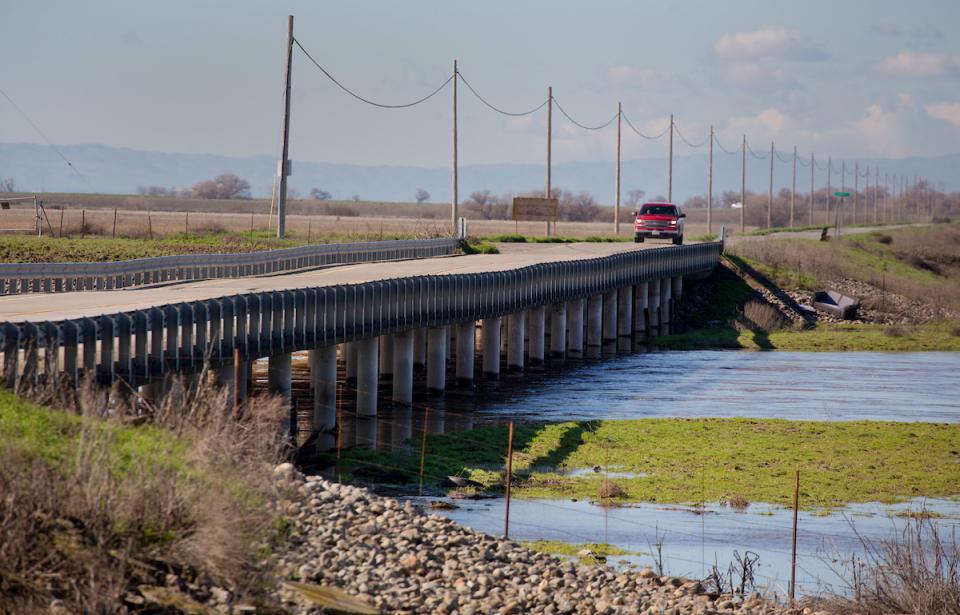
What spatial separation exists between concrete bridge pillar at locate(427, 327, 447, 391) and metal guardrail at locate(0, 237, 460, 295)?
7.45 m

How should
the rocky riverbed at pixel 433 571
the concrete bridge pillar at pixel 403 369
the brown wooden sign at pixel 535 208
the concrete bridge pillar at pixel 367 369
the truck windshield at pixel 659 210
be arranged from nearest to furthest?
1. the rocky riverbed at pixel 433 571
2. the concrete bridge pillar at pixel 367 369
3. the concrete bridge pillar at pixel 403 369
4. the truck windshield at pixel 659 210
5. the brown wooden sign at pixel 535 208

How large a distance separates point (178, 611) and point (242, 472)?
183 cm

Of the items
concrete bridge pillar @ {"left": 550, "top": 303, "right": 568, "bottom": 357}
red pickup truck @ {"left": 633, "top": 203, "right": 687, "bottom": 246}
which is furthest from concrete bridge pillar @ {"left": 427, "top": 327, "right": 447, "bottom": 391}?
red pickup truck @ {"left": 633, "top": 203, "right": 687, "bottom": 246}

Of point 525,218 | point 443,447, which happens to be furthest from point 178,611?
point 525,218

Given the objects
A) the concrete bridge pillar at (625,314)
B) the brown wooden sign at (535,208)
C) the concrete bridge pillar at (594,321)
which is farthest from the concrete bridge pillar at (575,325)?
the brown wooden sign at (535,208)

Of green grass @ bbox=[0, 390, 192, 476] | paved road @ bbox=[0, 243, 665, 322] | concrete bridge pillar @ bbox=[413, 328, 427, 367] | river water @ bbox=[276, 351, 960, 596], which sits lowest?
river water @ bbox=[276, 351, 960, 596]

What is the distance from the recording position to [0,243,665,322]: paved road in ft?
89.1

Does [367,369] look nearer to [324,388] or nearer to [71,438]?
[324,388]

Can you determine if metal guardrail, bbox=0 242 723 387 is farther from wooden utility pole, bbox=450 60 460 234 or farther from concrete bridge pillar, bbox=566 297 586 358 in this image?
wooden utility pole, bbox=450 60 460 234

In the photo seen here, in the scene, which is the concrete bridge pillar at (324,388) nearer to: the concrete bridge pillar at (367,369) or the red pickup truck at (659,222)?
the concrete bridge pillar at (367,369)

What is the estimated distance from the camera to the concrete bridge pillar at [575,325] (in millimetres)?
54375

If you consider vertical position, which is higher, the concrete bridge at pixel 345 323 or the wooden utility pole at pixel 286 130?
the wooden utility pole at pixel 286 130

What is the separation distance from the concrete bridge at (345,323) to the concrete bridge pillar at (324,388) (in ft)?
0.10

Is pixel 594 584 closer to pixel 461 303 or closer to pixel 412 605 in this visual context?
pixel 412 605
